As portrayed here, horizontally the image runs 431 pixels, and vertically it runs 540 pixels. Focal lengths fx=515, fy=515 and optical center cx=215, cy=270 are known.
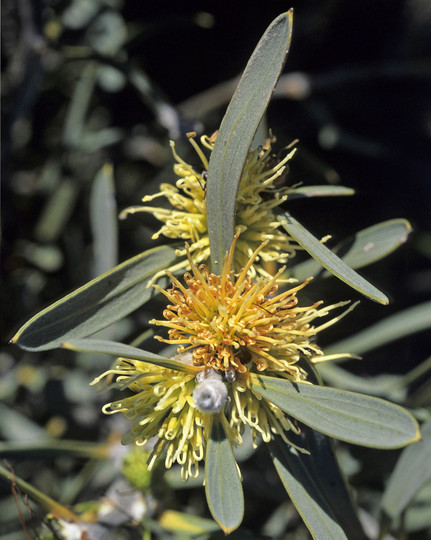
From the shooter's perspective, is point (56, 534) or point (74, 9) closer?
point (56, 534)

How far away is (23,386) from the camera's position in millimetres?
1924

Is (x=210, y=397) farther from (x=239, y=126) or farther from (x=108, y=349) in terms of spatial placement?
(x=239, y=126)

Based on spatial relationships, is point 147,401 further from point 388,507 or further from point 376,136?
point 376,136

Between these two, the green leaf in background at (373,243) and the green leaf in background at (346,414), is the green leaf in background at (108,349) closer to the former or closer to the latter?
the green leaf in background at (346,414)

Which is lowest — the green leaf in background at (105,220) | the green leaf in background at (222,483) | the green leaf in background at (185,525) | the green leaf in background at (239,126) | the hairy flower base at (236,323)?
the green leaf in background at (185,525)

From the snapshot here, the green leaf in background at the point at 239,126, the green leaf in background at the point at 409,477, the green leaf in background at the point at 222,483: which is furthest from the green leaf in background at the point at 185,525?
the green leaf in background at the point at 239,126

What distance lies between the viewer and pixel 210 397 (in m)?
0.81

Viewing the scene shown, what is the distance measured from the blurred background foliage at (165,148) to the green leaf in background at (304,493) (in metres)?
0.78

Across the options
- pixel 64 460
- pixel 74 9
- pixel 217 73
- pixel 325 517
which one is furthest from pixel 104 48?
pixel 325 517

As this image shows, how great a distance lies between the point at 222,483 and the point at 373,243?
57cm

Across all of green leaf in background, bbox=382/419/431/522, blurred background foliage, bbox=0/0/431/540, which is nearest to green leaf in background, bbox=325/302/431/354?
blurred background foliage, bbox=0/0/431/540

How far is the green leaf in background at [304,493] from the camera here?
35.5 inches

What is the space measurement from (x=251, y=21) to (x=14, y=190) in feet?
3.76

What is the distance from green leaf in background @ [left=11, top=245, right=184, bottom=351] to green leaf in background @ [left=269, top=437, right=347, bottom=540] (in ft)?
1.29
